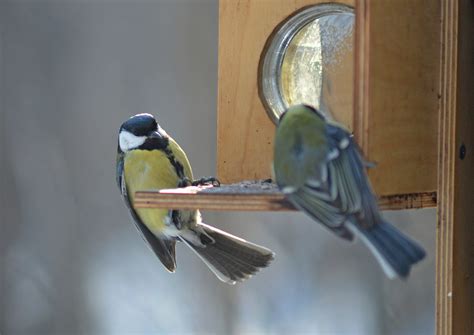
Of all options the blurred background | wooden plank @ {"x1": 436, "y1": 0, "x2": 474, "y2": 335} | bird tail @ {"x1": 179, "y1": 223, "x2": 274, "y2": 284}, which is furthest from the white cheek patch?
wooden plank @ {"x1": 436, "y1": 0, "x2": 474, "y2": 335}


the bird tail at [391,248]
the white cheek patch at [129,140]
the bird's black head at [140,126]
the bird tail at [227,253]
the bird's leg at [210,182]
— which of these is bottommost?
the bird tail at [227,253]

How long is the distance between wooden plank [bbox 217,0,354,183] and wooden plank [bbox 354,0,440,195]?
52cm

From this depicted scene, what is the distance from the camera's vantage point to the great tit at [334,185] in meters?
2.33

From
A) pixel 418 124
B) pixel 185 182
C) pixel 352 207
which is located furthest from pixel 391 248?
pixel 185 182

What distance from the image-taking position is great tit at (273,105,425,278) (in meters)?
2.33

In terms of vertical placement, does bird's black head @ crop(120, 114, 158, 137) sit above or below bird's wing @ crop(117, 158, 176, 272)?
above

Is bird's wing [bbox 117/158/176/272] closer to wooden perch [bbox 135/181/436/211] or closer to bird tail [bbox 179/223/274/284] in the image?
bird tail [bbox 179/223/274/284]

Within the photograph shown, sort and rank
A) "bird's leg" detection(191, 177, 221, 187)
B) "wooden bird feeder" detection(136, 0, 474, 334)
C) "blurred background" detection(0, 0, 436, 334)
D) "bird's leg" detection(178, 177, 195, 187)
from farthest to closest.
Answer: "blurred background" detection(0, 0, 436, 334), "bird's leg" detection(178, 177, 195, 187), "bird's leg" detection(191, 177, 221, 187), "wooden bird feeder" detection(136, 0, 474, 334)

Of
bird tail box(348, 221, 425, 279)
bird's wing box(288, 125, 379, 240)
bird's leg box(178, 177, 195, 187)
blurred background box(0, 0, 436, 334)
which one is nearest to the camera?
bird tail box(348, 221, 425, 279)

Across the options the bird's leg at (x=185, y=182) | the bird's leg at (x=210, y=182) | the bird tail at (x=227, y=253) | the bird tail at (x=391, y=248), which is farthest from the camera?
the bird's leg at (x=185, y=182)

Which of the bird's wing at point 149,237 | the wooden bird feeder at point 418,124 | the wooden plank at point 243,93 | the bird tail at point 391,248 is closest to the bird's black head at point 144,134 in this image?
the bird's wing at point 149,237

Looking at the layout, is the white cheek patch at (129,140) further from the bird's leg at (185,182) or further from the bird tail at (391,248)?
the bird tail at (391,248)

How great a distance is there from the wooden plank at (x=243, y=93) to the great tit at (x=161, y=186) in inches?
14.3

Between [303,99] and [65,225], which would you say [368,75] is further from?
[65,225]
